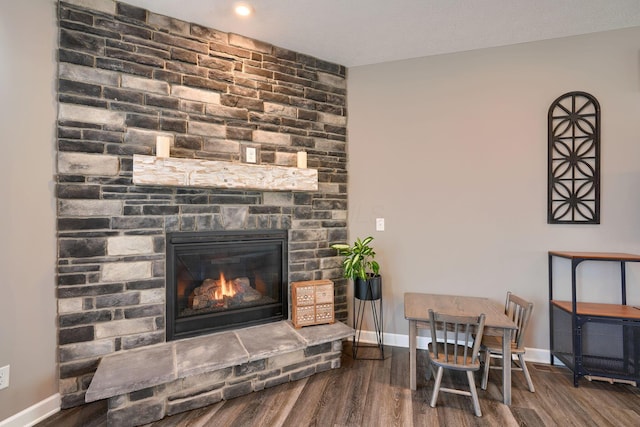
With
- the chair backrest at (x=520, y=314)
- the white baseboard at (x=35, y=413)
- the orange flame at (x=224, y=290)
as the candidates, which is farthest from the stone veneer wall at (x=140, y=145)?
the chair backrest at (x=520, y=314)

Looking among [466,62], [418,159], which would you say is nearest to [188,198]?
[418,159]

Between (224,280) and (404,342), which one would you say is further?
(404,342)

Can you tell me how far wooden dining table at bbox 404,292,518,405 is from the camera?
214 cm

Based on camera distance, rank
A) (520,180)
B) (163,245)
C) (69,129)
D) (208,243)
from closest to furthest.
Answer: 1. (69,129)
2. (163,245)
3. (208,243)
4. (520,180)

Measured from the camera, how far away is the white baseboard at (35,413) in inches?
72.1

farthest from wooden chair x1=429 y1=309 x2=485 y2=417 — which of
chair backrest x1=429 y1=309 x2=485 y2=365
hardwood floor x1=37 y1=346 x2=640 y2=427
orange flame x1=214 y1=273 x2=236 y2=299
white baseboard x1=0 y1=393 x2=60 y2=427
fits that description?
white baseboard x1=0 y1=393 x2=60 y2=427

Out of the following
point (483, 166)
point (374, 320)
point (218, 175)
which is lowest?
point (374, 320)

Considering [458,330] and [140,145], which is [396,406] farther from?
[140,145]

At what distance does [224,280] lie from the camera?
9.01 feet

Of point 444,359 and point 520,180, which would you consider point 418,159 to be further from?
point 444,359

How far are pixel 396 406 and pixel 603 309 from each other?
185 centimetres

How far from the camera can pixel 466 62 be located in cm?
291

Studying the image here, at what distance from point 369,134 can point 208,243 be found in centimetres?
189

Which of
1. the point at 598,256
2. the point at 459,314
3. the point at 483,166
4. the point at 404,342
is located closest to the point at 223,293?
the point at 404,342
